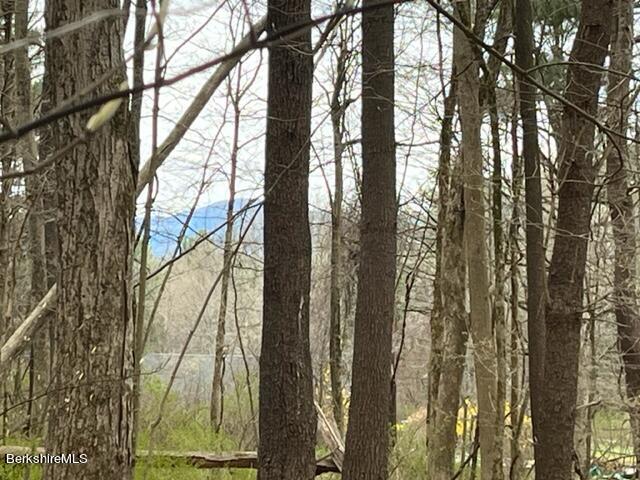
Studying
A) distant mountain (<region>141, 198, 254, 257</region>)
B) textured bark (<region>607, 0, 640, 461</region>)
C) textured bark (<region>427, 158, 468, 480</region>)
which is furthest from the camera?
textured bark (<region>607, 0, 640, 461</region>)

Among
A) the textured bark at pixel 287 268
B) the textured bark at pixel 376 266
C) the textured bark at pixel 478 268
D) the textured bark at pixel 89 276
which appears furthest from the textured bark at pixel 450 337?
the textured bark at pixel 89 276

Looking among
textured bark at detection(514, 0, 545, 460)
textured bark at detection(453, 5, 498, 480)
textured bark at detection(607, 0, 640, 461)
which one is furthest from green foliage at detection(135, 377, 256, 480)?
textured bark at detection(607, 0, 640, 461)

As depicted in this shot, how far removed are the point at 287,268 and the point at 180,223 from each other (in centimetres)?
201

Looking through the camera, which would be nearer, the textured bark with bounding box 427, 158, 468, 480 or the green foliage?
the green foliage

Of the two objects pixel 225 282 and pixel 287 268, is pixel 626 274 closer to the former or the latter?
pixel 225 282

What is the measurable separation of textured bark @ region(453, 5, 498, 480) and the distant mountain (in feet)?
5.31

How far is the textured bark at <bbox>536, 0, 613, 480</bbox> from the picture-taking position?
3736 millimetres

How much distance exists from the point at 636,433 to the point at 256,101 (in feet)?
15.1

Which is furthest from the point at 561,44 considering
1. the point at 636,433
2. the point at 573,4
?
the point at 636,433

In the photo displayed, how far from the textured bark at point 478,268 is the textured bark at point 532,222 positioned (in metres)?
0.49

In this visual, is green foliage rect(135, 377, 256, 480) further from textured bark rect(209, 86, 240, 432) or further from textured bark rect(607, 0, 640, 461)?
textured bark rect(607, 0, 640, 461)

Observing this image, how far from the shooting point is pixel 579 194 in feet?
12.5

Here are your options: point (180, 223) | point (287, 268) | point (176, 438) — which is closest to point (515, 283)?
point (180, 223)

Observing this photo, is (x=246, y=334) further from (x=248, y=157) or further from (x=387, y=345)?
(x=387, y=345)
